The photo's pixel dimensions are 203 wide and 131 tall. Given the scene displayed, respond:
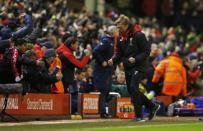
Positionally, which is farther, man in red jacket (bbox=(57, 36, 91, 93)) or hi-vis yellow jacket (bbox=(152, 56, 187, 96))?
hi-vis yellow jacket (bbox=(152, 56, 187, 96))

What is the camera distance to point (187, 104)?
64.6 feet

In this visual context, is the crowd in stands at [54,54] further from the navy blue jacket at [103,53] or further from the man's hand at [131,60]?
the man's hand at [131,60]

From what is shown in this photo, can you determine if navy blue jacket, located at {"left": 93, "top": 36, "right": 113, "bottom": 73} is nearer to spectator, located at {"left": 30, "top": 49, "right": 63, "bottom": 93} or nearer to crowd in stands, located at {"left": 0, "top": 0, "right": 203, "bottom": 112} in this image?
crowd in stands, located at {"left": 0, "top": 0, "right": 203, "bottom": 112}

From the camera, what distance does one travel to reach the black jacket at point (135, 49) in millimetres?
16250

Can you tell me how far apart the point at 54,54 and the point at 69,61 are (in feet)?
2.24

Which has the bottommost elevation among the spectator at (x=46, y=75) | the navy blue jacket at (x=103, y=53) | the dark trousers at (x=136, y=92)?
the dark trousers at (x=136, y=92)

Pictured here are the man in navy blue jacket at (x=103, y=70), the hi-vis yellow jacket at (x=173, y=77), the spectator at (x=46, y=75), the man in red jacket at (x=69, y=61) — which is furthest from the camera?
the hi-vis yellow jacket at (x=173, y=77)

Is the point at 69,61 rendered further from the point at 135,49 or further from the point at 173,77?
the point at 173,77

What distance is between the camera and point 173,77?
68.3 ft

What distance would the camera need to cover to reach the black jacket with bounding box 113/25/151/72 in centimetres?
1625

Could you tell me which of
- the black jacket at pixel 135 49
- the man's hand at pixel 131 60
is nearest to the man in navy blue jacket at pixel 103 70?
the black jacket at pixel 135 49

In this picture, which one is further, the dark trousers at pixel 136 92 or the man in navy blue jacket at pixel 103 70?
the man in navy blue jacket at pixel 103 70

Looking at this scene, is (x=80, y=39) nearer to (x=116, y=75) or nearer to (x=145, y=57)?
(x=116, y=75)

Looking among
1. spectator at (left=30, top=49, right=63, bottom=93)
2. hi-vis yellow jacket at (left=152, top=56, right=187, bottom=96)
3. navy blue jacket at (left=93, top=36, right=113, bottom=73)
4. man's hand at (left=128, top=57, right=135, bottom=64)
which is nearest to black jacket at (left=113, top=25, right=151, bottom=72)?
man's hand at (left=128, top=57, right=135, bottom=64)
